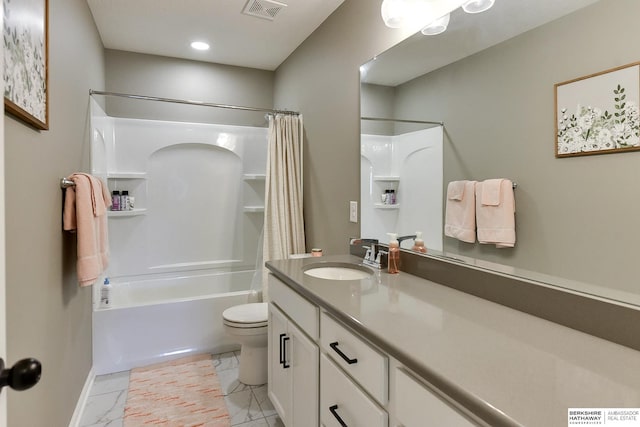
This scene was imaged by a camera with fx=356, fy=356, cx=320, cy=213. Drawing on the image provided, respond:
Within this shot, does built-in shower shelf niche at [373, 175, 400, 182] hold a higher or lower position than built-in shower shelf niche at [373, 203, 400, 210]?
higher

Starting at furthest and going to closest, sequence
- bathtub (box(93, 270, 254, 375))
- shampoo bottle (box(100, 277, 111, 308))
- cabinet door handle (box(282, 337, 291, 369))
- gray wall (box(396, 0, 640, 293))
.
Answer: shampoo bottle (box(100, 277, 111, 308)), bathtub (box(93, 270, 254, 375)), cabinet door handle (box(282, 337, 291, 369)), gray wall (box(396, 0, 640, 293))

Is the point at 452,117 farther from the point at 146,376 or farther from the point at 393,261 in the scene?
the point at 146,376

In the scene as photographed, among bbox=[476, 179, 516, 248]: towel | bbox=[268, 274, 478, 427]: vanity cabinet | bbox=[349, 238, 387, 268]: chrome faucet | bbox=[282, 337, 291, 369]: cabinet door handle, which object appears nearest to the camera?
bbox=[268, 274, 478, 427]: vanity cabinet

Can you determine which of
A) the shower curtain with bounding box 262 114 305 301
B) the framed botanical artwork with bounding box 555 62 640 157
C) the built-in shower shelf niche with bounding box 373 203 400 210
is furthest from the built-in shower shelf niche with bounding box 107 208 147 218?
the framed botanical artwork with bounding box 555 62 640 157

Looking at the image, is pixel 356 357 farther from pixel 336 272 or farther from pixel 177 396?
pixel 177 396

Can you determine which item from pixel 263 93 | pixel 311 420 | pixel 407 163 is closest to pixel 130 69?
pixel 263 93

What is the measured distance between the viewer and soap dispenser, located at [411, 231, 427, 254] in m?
1.71

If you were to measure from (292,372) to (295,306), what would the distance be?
318 millimetres

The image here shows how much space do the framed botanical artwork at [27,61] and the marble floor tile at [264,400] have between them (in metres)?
1.83

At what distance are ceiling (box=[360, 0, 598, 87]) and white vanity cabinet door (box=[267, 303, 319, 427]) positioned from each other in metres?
1.37

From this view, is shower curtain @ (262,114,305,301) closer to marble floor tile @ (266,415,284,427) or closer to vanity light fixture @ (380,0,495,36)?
marble floor tile @ (266,415,284,427)

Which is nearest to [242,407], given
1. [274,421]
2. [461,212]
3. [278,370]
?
[274,421]

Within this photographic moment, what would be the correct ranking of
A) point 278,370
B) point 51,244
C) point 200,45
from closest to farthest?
1. point 51,244
2. point 278,370
3. point 200,45

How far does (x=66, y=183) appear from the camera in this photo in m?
1.70
